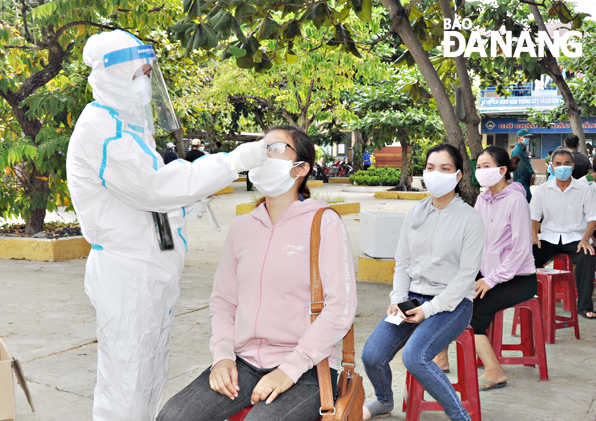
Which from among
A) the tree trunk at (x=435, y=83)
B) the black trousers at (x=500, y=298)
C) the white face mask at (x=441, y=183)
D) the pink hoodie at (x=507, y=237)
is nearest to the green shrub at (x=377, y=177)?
the tree trunk at (x=435, y=83)

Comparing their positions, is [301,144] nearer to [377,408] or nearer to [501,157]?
[377,408]

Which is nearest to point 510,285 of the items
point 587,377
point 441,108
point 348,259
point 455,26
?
point 587,377

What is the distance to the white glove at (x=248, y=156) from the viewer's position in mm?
2371

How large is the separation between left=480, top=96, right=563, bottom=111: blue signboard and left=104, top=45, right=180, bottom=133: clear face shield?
28.0m

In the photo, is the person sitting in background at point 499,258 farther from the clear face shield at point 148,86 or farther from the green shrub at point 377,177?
the green shrub at point 377,177

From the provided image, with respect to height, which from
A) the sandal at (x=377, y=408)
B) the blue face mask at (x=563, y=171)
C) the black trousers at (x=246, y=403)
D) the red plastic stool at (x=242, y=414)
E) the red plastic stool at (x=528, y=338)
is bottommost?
the sandal at (x=377, y=408)

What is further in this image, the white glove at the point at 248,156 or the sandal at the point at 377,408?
the sandal at the point at 377,408

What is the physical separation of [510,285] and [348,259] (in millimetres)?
1851

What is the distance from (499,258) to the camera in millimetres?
3988

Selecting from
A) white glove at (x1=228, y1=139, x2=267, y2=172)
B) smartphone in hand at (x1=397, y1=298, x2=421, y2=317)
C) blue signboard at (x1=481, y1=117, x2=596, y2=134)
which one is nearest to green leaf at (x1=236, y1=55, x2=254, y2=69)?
smartphone in hand at (x1=397, y1=298, x2=421, y2=317)

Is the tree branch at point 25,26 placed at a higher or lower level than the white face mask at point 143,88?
higher

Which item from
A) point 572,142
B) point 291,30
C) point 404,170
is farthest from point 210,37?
point 404,170

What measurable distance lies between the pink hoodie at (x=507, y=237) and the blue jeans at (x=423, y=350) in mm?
731

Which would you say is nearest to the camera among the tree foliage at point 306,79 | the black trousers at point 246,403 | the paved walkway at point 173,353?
the black trousers at point 246,403
